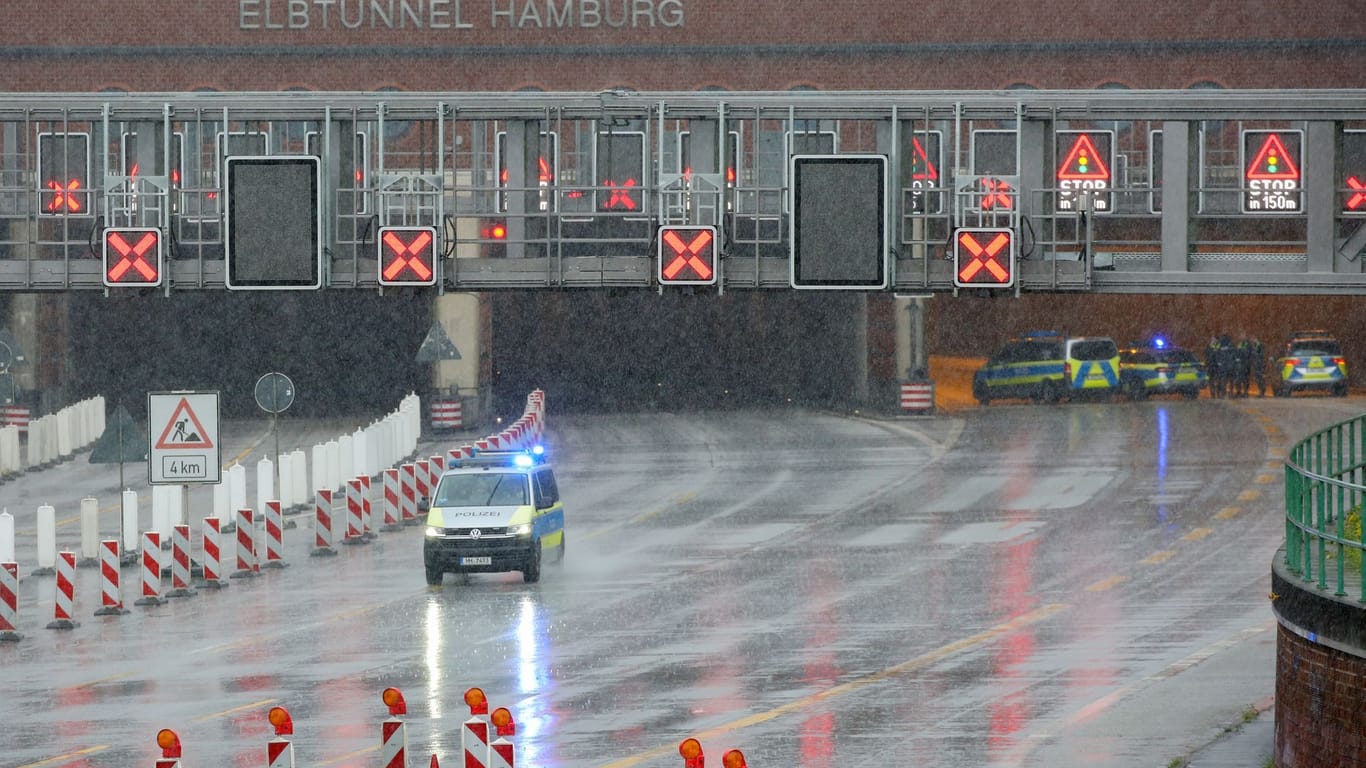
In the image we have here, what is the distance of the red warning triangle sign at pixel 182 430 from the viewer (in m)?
27.5

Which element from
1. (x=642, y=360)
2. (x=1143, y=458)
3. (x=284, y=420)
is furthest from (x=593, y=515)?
(x=642, y=360)

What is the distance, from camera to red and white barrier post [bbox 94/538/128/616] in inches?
1010

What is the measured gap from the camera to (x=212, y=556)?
92.9ft

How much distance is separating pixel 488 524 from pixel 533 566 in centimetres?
79

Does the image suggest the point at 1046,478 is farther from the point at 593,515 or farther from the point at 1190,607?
the point at 1190,607

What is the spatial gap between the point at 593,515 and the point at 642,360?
38.1m

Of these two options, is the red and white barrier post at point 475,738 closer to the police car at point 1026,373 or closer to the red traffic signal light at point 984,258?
the red traffic signal light at point 984,258

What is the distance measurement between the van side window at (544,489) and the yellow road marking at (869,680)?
23.4 feet

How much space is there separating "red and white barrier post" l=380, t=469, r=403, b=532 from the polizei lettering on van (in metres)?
26.2

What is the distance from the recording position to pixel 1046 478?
3950 centimetres

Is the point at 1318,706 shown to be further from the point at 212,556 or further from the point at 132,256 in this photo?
the point at 212,556

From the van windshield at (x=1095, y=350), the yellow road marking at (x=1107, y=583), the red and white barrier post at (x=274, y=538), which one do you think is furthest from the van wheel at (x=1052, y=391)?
the red and white barrier post at (x=274, y=538)

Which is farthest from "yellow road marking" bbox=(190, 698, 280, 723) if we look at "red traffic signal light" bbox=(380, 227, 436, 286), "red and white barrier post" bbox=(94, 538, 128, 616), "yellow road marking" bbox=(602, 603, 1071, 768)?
"red and white barrier post" bbox=(94, 538, 128, 616)

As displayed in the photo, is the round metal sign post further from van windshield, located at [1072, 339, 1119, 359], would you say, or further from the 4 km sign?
van windshield, located at [1072, 339, 1119, 359]
